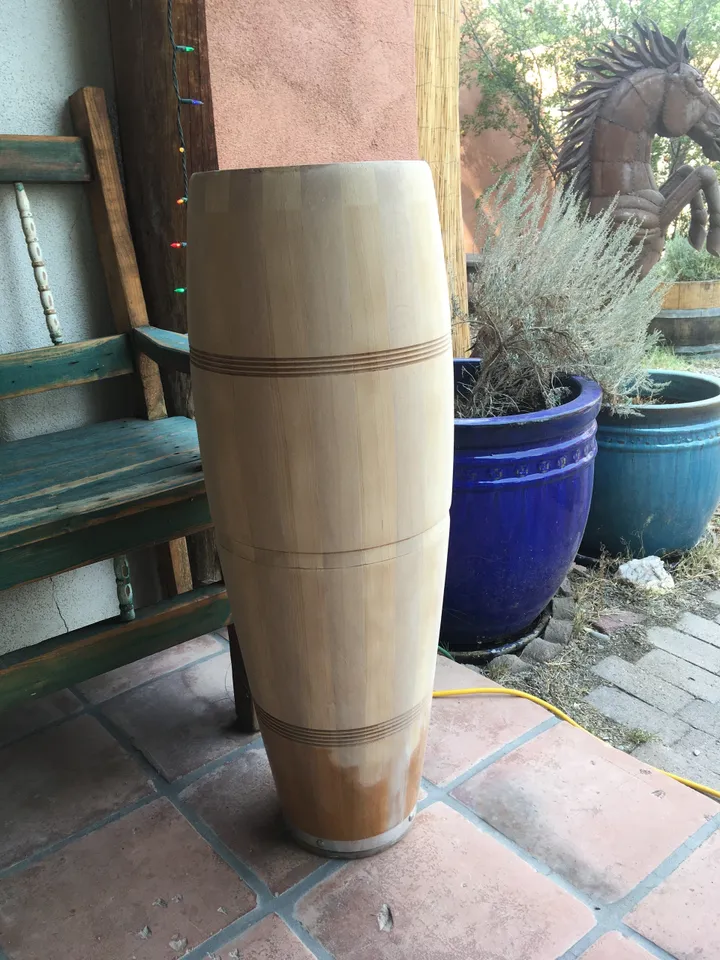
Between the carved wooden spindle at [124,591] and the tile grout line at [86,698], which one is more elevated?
the carved wooden spindle at [124,591]

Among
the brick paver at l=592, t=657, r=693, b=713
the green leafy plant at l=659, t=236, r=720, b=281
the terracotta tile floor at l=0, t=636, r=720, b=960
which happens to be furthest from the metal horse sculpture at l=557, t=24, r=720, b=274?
the terracotta tile floor at l=0, t=636, r=720, b=960

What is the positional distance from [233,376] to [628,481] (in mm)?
1798

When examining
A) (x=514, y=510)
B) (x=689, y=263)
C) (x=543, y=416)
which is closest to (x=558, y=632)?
(x=514, y=510)

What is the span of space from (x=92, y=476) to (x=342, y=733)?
600mm

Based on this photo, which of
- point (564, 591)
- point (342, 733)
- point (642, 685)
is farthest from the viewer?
point (564, 591)

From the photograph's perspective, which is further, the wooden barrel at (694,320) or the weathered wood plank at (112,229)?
the wooden barrel at (694,320)

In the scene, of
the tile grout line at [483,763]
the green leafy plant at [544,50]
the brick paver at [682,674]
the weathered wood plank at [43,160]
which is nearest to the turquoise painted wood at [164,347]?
the weathered wood plank at [43,160]

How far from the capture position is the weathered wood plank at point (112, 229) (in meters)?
1.56

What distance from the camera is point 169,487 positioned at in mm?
1232

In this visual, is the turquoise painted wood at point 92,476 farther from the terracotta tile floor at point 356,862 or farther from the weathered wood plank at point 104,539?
the terracotta tile floor at point 356,862

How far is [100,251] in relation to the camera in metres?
1.67

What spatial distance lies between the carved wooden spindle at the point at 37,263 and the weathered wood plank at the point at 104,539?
1.95ft

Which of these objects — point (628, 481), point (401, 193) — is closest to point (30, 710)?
point (401, 193)

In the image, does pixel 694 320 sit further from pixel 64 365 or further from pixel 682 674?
pixel 64 365
